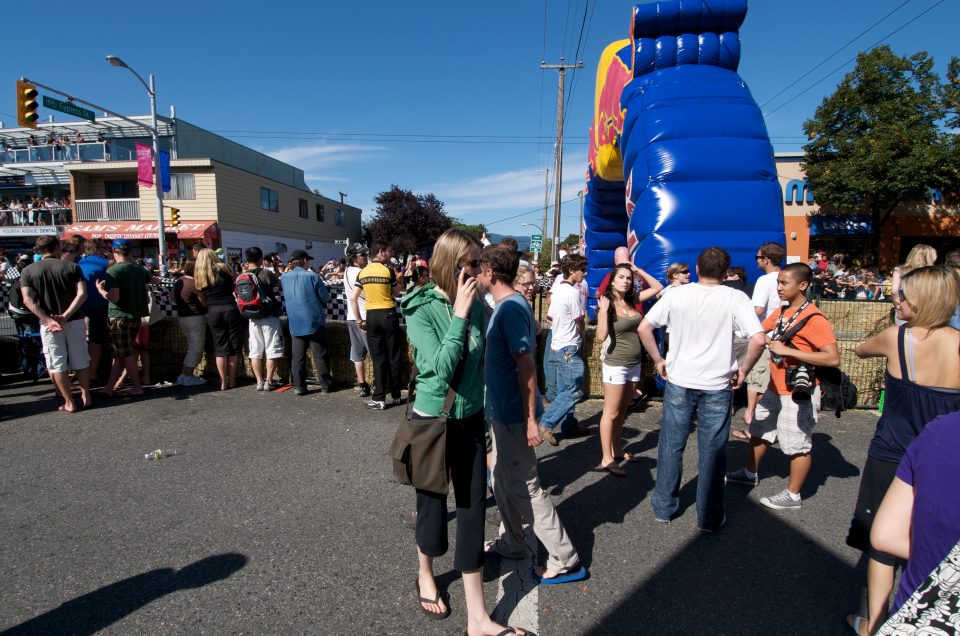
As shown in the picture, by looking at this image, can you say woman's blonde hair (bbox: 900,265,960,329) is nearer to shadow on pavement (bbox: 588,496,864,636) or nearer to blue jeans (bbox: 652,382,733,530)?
blue jeans (bbox: 652,382,733,530)

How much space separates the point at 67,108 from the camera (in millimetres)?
13133

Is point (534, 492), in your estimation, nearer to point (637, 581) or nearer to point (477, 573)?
point (477, 573)

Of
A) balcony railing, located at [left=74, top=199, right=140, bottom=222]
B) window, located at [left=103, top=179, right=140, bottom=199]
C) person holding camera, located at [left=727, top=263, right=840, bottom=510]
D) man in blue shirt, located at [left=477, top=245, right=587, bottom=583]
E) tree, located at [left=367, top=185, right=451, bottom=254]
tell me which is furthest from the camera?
tree, located at [left=367, top=185, right=451, bottom=254]

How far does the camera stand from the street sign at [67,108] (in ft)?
41.6

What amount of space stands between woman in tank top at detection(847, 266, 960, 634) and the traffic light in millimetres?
16631

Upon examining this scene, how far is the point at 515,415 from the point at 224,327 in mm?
5041

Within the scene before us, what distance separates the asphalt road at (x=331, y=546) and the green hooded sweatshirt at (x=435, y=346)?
106 centimetres

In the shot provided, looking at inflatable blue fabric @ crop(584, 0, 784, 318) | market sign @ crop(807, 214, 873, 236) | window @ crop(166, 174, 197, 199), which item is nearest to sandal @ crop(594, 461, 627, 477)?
inflatable blue fabric @ crop(584, 0, 784, 318)

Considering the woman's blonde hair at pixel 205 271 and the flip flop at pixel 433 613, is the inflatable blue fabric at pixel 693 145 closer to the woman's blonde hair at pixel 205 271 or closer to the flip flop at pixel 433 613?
the flip flop at pixel 433 613

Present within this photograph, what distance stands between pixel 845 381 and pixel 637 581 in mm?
2166

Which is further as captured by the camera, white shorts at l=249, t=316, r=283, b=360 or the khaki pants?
white shorts at l=249, t=316, r=283, b=360

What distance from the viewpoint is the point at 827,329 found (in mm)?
3113

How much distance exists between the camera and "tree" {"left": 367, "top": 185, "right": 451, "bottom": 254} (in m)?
39.5

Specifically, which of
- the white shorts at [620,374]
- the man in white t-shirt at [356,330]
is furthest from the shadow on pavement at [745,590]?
the man in white t-shirt at [356,330]
